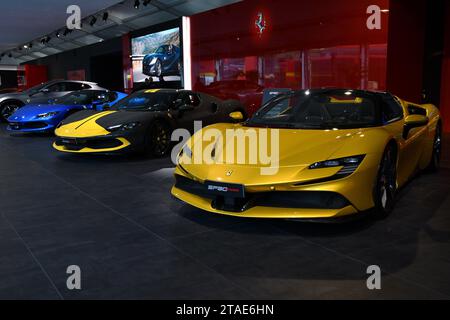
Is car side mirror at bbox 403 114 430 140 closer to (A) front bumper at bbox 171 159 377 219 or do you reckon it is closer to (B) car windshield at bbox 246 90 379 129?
(B) car windshield at bbox 246 90 379 129

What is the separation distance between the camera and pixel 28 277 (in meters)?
2.53

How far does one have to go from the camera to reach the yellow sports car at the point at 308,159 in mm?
3068

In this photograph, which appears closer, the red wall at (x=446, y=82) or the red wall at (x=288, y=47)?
the red wall at (x=288, y=47)

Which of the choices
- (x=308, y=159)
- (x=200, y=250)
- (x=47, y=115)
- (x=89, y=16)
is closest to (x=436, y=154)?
(x=308, y=159)

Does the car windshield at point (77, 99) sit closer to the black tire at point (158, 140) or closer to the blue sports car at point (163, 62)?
the black tire at point (158, 140)

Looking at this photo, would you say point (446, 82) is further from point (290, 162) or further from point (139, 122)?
point (290, 162)

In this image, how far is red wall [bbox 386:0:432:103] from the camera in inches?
322

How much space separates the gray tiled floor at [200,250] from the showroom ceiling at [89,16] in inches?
384

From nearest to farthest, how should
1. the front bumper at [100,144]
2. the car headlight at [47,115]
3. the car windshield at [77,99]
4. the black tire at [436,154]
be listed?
the black tire at [436,154]
the front bumper at [100,144]
the car headlight at [47,115]
the car windshield at [77,99]

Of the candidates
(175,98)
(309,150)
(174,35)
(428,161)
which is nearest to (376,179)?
(309,150)

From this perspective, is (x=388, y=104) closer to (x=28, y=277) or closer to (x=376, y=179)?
(x=376, y=179)

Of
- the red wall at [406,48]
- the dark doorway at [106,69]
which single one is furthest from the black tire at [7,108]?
the dark doorway at [106,69]
